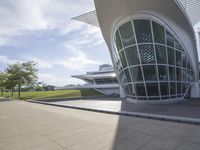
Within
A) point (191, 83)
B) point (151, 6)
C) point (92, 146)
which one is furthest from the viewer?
point (191, 83)

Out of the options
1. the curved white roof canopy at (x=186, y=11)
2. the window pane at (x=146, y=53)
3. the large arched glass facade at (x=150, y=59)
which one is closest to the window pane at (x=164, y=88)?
the large arched glass facade at (x=150, y=59)

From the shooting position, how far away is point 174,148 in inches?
205

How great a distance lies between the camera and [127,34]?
67.7 feet

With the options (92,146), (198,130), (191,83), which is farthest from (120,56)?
(92,146)

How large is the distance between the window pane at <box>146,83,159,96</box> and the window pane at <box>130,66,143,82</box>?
1236 mm

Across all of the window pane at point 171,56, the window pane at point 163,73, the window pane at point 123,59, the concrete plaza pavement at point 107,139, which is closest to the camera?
the concrete plaza pavement at point 107,139

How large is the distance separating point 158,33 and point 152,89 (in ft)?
21.5

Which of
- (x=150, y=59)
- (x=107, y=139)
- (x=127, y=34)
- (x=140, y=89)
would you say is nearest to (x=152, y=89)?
(x=140, y=89)

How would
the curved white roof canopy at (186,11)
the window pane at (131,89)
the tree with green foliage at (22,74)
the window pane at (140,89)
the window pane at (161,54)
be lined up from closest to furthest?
the curved white roof canopy at (186,11)
the window pane at (161,54)
the window pane at (140,89)
the window pane at (131,89)
the tree with green foliage at (22,74)

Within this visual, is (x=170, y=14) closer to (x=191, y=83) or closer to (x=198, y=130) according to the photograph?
(x=191, y=83)

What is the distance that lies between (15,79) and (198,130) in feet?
133

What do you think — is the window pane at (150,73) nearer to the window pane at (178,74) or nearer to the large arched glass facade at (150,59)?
the large arched glass facade at (150,59)

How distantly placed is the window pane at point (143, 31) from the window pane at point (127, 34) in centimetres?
70

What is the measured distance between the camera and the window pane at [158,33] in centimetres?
1947
